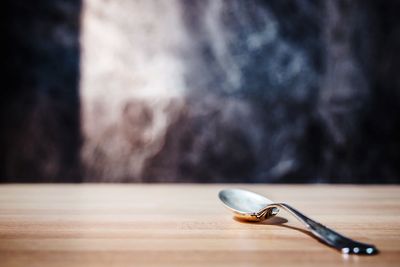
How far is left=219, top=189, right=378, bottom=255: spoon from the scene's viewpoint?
1.04 feet

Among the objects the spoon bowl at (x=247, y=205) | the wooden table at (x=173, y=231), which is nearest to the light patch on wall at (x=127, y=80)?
the wooden table at (x=173, y=231)

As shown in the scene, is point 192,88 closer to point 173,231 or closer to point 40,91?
point 40,91

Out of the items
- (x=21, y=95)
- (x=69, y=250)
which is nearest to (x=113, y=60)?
(x=21, y=95)

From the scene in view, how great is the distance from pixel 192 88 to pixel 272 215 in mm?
719

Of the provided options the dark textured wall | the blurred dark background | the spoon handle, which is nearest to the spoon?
the spoon handle

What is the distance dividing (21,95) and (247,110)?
2.25 feet

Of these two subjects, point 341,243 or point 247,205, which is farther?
point 247,205

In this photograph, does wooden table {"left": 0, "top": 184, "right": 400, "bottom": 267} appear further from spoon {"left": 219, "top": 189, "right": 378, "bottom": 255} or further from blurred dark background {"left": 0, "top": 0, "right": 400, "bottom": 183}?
blurred dark background {"left": 0, "top": 0, "right": 400, "bottom": 183}

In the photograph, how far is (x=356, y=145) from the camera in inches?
44.4

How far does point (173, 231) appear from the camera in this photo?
1.27ft

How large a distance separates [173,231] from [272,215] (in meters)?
0.12

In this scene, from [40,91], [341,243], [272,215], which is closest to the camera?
[341,243]

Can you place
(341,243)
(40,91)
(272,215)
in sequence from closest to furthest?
1. (341,243)
2. (272,215)
3. (40,91)

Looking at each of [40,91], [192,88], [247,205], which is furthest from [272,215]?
[40,91]
